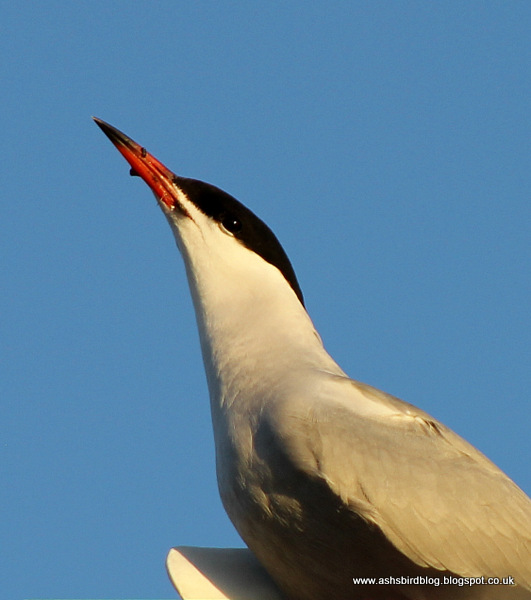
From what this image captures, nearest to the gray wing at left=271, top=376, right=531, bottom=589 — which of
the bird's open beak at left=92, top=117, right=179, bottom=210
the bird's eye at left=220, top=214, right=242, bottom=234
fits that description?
the bird's eye at left=220, top=214, right=242, bottom=234

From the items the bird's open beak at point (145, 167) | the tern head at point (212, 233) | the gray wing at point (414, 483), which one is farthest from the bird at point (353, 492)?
the bird's open beak at point (145, 167)

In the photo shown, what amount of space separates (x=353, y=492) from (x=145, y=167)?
222 centimetres

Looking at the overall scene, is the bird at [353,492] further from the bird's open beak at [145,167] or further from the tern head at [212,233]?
the bird's open beak at [145,167]

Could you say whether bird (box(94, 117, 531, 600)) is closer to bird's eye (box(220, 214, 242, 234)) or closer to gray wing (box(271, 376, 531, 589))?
gray wing (box(271, 376, 531, 589))

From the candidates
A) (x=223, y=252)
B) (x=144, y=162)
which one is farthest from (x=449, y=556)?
(x=144, y=162)

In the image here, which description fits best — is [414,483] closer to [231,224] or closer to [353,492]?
[353,492]

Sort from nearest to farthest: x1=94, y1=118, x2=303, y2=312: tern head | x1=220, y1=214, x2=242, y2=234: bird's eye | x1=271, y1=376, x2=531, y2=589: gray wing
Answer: x1=271, y1=376, x2=531, y2=589: gray wing, x1=94, y1=118, x2=303, y2=312: tern head, x1=220, y1=214, x2=242, y2=234: bird's eye

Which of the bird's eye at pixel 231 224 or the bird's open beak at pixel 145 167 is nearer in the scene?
the bird's eye at pixel 231 224

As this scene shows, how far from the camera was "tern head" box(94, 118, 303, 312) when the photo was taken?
4898 millimetres

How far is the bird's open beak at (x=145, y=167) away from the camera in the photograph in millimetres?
5117

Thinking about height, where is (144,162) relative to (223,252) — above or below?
above

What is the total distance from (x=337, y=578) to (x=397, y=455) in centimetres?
53

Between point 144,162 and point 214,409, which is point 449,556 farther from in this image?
point 144,162

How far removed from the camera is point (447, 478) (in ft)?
12.7
